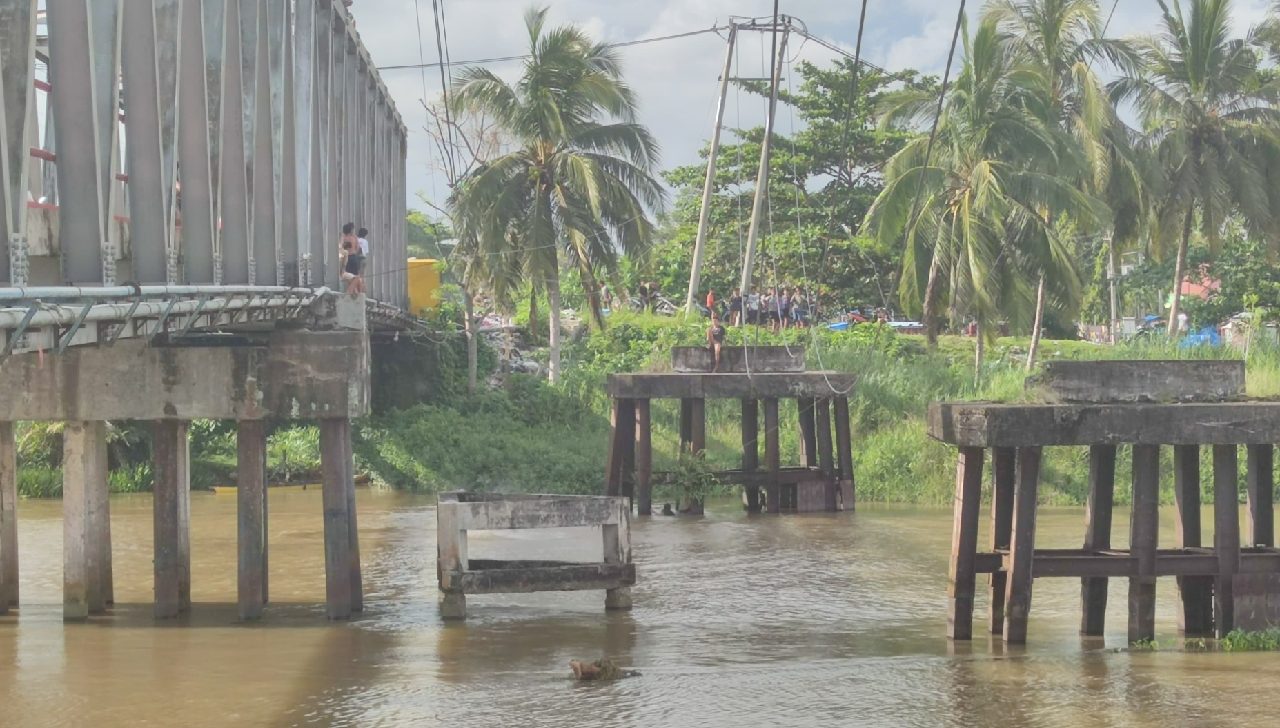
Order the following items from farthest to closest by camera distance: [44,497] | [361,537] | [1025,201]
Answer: [1025,201], [44,497], [361,537]

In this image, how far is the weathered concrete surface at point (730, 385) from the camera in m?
26.7

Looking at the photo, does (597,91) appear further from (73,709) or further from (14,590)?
(73,709)

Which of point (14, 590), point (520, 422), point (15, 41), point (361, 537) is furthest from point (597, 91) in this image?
point (15, 41)

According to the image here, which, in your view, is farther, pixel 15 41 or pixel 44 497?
pixel 44 497

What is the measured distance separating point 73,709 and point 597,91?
77.4 ft

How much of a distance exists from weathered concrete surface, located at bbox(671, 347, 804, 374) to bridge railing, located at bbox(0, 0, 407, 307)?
784 centimetres

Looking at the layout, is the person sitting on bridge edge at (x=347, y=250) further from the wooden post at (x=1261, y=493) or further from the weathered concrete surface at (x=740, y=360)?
the wooden post at (x=1261, y=493)

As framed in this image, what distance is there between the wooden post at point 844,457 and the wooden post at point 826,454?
13 centimetres

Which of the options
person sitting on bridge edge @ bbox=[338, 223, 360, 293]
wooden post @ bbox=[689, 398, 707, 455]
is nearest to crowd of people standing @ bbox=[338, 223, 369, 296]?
person sitting on bridge edge @ bbox=[338, 223, 360, 293]

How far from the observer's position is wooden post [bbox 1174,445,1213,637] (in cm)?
1470

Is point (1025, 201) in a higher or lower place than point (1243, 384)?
higher

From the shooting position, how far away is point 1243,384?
14.3 metres

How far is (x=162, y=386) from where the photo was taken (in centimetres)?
1580

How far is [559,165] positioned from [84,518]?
19.9 metres
